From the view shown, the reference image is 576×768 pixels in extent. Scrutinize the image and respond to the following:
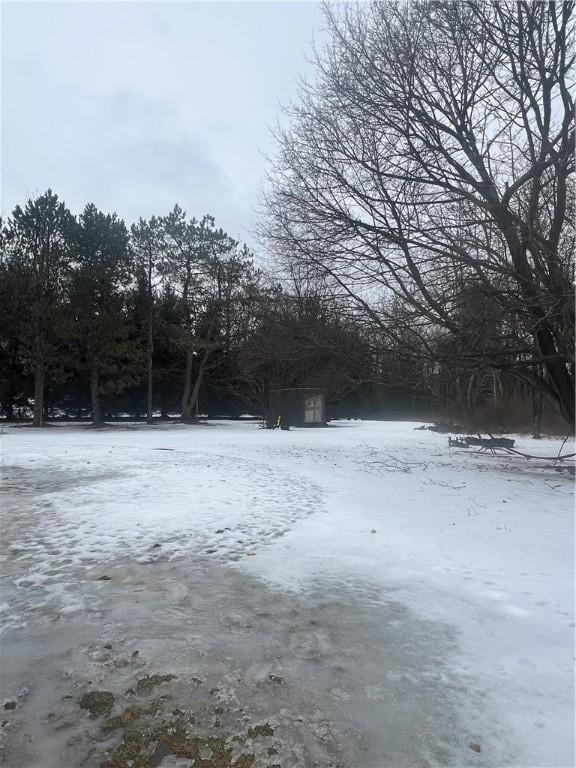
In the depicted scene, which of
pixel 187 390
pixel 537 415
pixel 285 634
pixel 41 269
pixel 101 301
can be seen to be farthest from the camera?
pixel 187 390

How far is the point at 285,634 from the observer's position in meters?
3.02

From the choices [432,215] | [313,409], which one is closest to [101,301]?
[313,409]

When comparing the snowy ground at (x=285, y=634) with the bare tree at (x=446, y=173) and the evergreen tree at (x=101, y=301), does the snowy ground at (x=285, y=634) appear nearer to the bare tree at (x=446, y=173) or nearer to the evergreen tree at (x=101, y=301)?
the bare tree at (x=446, y=173)

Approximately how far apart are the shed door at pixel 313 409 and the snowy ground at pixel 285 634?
21604 mm

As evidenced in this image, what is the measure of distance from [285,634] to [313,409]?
2574 cm

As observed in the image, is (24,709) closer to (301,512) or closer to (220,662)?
(220,662)

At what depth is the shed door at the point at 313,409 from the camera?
28.4 meters

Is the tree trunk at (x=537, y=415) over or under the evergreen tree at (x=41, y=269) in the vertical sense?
under

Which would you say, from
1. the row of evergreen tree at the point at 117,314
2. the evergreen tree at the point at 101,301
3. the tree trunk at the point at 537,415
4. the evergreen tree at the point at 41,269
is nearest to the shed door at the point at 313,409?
the row of evergreen tree at the point at 117,314

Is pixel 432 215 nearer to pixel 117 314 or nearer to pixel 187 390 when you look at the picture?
pixel 117 314

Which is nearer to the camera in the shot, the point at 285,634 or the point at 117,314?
the point at 285,634

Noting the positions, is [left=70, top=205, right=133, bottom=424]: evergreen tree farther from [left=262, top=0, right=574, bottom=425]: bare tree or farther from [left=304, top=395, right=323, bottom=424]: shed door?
[left=262, top=0, right=574, bottom=425]: bare tree

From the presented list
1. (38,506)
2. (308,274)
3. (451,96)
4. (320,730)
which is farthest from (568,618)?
(451,96)

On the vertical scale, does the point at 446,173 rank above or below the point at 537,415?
above
